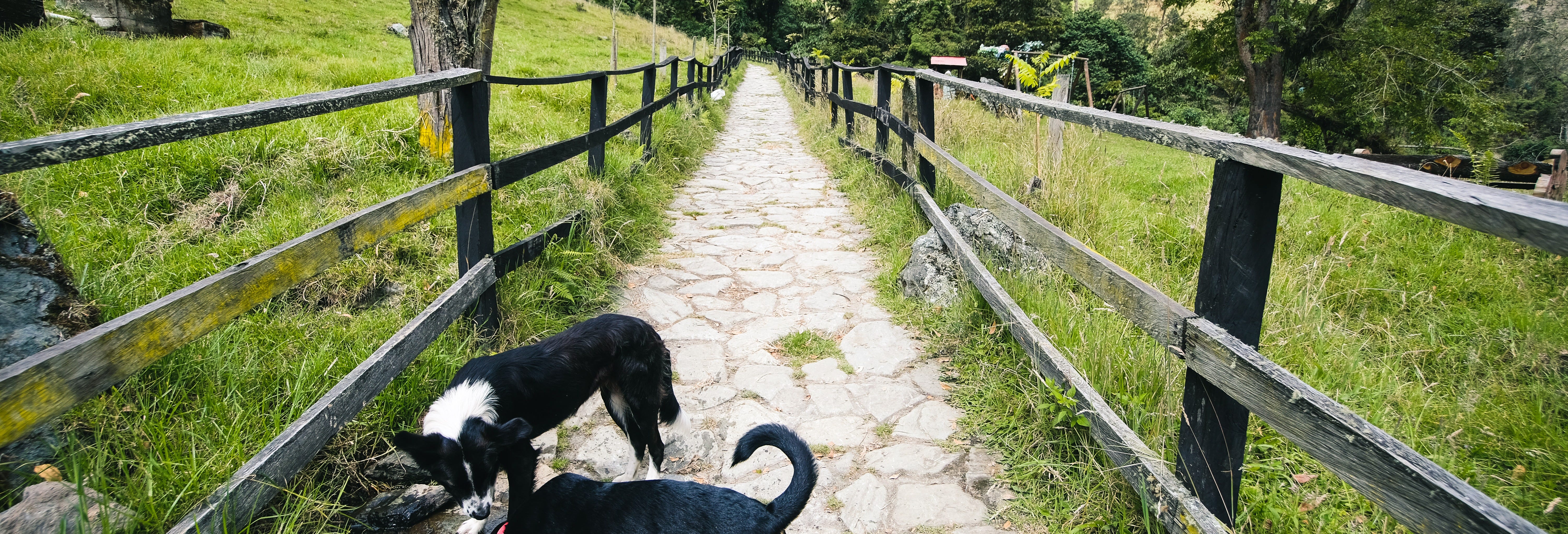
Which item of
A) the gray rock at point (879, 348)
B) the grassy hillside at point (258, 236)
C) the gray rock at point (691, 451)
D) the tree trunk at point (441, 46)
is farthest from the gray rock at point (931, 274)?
the tree trunk at point (441, 46)

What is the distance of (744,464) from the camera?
310cm

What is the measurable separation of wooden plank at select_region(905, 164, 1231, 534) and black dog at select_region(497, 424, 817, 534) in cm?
97

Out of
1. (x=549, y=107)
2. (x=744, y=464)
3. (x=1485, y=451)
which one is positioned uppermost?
(x=549, y=107)

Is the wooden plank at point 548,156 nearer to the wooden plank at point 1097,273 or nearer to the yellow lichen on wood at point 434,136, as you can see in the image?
the yellow lichen on wood at point 434,136

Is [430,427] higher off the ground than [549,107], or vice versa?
[549,107]

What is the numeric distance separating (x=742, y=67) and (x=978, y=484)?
39.3 m

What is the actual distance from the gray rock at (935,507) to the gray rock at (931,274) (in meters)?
1.59

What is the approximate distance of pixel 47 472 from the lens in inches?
77.5

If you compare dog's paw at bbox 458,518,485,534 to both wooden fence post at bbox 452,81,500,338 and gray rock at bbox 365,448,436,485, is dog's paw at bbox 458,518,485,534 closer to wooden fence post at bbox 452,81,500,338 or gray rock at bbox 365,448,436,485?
gray rock at bbox 365,448,436,485

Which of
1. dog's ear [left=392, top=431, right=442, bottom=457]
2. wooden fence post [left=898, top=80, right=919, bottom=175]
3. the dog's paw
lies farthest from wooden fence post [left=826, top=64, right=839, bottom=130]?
dog's ear [left=392, top=431, right=442, bottom=457]

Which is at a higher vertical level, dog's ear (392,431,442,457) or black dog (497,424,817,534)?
dog's ear (392,431,442,457)

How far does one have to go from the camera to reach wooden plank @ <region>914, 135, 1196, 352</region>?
2.12 metres

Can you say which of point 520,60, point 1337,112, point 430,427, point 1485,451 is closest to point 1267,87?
point 1337,112

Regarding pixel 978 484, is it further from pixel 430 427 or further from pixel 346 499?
pixel 346 499
